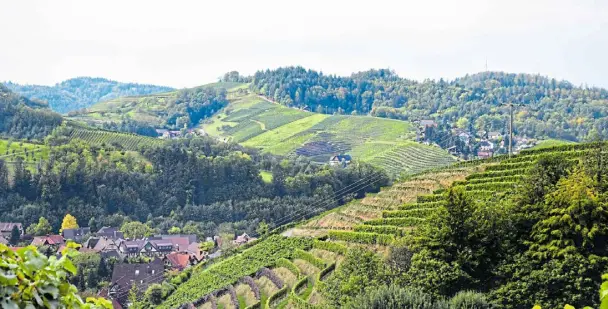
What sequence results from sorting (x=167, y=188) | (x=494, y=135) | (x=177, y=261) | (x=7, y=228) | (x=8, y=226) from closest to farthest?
(x=177, y=261), (x=7, y=228), (x=8, y=226), (x=167, y=188), (x=494, y=135)

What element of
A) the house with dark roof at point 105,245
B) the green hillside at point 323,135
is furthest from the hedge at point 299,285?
the green hillside at point 323,135

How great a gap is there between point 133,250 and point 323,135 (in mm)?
64502

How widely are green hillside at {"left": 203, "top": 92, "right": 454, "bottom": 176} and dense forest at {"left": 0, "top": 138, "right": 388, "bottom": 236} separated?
40.2 ft

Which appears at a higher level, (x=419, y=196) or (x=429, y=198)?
(x=429, y=198)

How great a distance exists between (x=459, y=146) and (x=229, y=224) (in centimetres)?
4921

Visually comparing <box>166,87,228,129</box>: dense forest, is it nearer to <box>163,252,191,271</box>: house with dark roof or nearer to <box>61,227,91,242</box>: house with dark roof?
<box>61,227,91,242</box>: house with dark roof

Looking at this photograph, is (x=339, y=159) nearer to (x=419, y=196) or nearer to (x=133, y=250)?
(x=133, y=250)

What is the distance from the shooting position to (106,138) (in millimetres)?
107188

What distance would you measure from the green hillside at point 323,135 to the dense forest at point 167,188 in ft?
40.2

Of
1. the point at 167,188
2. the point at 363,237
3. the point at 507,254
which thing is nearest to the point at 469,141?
the point at 167,188

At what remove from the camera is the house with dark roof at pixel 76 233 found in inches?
2953

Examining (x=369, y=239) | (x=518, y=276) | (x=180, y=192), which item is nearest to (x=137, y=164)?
(x=180, y=192)

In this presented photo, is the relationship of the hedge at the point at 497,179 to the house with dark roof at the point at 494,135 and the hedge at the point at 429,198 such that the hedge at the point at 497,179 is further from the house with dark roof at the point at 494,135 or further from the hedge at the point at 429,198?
the house with dark roof at the point at 494,135

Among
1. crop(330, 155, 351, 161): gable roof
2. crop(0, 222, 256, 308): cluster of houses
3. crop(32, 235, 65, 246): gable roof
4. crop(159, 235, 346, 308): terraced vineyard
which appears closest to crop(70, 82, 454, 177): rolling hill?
crop(330, 155, 351, 161): gable roof
